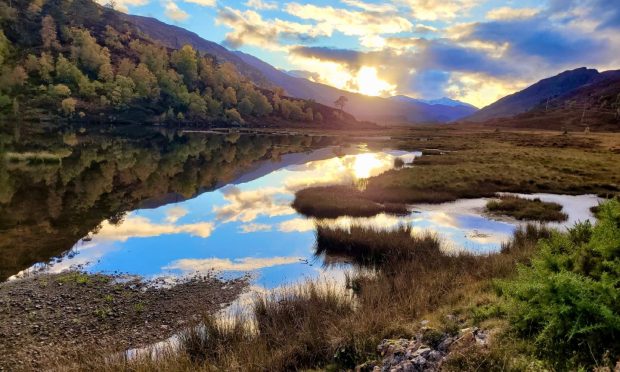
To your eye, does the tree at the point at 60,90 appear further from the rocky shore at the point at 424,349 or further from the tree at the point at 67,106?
the rocky shore at the point at 424,349

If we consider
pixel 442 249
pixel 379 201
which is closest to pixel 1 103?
pixel 379 201

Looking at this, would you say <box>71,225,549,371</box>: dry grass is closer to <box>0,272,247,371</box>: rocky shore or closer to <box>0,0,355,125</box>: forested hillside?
<box>0,272,247,371</box>: rocky shore

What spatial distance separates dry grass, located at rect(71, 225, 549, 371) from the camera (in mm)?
10867

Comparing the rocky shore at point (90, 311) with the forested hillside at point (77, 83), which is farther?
the forested hillside at point (77, 83)

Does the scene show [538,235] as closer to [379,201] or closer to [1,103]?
[379,201]

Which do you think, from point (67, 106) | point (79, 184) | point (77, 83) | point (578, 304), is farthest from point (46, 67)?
point (578, 304)

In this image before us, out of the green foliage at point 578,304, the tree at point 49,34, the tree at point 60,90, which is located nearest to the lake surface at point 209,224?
the green foliage at point 578,304

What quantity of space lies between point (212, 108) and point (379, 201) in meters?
173

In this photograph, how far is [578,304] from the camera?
27.5 ft

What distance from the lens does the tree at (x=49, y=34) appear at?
184m

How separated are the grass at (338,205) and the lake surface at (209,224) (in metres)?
1.11

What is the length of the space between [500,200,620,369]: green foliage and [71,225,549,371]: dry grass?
9.66 ft

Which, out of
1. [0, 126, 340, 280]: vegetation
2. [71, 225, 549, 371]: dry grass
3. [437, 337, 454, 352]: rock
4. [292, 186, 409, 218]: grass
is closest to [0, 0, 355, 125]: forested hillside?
[0, 126, 340, 280]: vegetation

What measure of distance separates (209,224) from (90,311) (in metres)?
16.3
